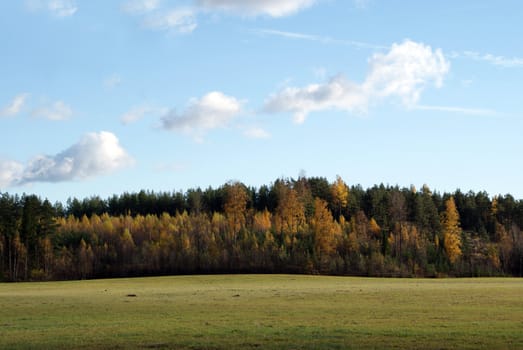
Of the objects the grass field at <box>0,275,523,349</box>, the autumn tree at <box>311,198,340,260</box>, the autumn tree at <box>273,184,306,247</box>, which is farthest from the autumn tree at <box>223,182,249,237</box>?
the grass field at <box>0,275,523,349</box>

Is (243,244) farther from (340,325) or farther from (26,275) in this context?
(340,325)

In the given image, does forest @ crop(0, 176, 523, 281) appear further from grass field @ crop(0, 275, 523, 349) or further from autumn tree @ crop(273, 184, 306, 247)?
grass field @ crop(0, 275, 523, 349)

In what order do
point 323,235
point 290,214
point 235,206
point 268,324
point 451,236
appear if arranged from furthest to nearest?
point 290,214 → point 235,206 → point 451,236 → point 323,235 → point 268,324

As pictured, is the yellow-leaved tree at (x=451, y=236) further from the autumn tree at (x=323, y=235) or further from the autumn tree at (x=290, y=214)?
the autumn tree at (x=290, y=214)

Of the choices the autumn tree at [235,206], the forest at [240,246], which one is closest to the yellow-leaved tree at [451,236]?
the forest at [240,246]

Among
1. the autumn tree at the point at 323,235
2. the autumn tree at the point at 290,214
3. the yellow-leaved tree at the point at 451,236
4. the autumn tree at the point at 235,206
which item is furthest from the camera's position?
the autumn tree at the point at 290,214

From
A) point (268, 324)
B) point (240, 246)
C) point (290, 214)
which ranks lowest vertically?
point (268, 324)

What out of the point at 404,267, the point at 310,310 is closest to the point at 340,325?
the point at 310,310

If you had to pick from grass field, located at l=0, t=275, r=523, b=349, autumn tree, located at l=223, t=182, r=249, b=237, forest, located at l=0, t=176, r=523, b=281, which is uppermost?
autumn tree, located at l=223, t=182, r=249, b=237

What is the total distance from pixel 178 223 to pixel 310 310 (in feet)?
468

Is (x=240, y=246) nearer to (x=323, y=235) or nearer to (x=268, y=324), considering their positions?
(x=323, y=235)

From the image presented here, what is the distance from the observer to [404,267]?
143875 mm

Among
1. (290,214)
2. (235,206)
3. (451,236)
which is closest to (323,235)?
(290,214)

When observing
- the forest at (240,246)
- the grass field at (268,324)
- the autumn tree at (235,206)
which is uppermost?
the autumn tree at (235,206)
